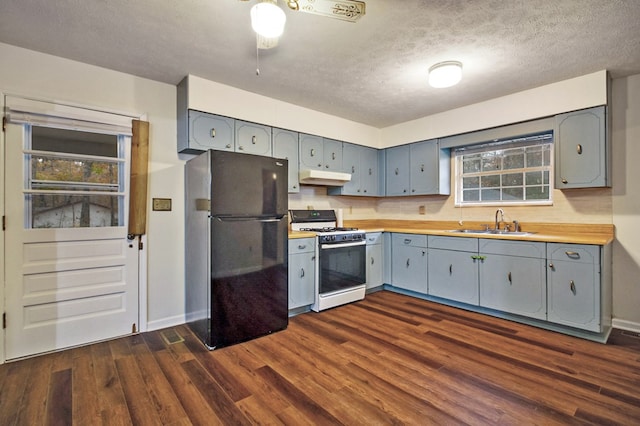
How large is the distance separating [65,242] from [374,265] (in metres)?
3.36

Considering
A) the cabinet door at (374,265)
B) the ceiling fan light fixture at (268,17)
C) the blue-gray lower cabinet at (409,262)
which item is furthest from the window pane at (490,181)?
the ceiling fan light fixture at (268,17)

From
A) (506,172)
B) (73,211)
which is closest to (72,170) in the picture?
(73,211)

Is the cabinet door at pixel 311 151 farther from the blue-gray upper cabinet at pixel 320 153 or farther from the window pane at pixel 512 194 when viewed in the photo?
the window pane at pixel 512 194

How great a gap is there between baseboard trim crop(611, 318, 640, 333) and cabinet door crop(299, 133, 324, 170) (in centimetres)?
350

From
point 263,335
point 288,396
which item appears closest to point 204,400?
point 288,396

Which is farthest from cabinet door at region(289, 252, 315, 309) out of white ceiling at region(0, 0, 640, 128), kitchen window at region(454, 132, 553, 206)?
kitchen window at region(454, 132, 553, 206)

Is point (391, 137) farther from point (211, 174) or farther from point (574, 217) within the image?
point (211, 174)

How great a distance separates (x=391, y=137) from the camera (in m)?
4.69

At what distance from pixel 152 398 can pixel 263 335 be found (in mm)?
1063

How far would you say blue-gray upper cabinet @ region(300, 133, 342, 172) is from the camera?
388cm

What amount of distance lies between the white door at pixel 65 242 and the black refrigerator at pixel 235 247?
61 centimetres

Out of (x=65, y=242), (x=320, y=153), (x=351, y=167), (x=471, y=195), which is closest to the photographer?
(x=65, y=242)

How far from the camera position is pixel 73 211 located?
2.66 meters

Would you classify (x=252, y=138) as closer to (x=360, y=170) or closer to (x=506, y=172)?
(x=360, y=170)
